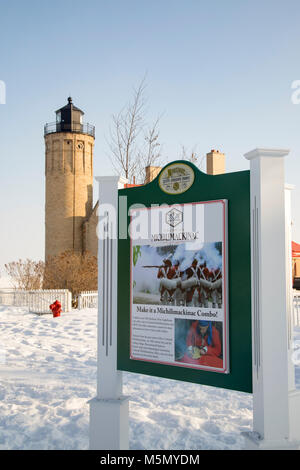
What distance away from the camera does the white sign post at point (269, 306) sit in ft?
11.7

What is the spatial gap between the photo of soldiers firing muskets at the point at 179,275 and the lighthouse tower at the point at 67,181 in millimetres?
30154

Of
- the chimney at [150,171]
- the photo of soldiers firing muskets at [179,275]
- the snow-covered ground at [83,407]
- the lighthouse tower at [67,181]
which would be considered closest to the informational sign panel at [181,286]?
the photo of soldiers firing muskets at [179,275]

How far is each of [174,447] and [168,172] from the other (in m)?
3.12

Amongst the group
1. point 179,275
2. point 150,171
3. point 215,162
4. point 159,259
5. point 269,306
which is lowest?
point 269,306

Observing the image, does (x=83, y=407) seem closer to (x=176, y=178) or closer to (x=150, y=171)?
(x=176, y=178)

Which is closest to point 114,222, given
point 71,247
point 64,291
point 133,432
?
point 133,432

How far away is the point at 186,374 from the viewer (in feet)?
13.1

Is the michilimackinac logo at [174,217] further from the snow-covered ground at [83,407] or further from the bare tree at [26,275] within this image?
the bare tree at [26,275]

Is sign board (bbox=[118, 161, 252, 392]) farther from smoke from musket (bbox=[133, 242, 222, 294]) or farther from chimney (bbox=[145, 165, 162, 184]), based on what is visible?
chimney (bbox=[145, 165, 162, 184])

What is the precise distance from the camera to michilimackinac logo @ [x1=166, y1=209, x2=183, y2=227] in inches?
161

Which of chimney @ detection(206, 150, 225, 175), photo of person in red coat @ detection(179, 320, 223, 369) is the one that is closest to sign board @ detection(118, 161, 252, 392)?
photo of person in red coat @ detection(179, 320, 223, 369)

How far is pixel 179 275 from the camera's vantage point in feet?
13.4

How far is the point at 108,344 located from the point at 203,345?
1155 mm

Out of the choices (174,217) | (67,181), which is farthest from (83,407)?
(67,181)
